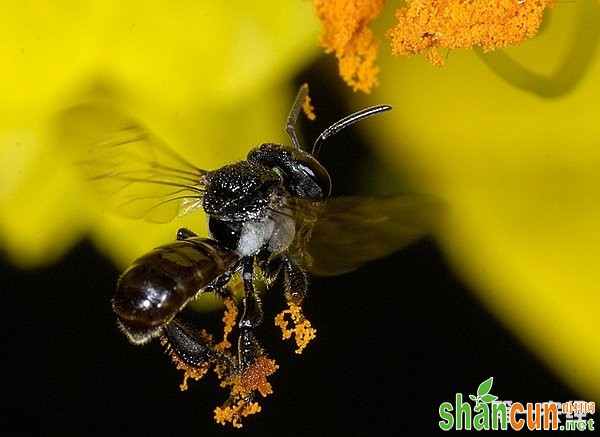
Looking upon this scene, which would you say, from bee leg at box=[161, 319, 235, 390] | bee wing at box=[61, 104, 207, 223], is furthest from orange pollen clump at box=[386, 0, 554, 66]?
bee leg at box=[161, 319, 235, 390]

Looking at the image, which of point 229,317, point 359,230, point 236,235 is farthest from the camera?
point 229,317

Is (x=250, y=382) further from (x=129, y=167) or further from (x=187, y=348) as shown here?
(x=129, y=167)

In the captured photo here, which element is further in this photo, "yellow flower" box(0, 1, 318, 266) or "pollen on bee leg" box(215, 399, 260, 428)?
"yellow flower" box(0, 1, 318, 266)

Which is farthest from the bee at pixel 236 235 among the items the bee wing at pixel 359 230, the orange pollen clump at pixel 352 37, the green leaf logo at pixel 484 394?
the green leaf logo at pixel 484 394

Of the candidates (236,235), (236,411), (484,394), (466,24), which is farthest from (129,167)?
(484,394)

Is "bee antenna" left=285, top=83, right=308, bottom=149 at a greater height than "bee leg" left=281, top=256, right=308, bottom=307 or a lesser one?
greater

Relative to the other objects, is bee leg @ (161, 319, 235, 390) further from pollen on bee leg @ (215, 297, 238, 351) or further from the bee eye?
the bee eye

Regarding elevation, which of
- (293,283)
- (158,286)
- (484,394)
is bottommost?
(484,394)
